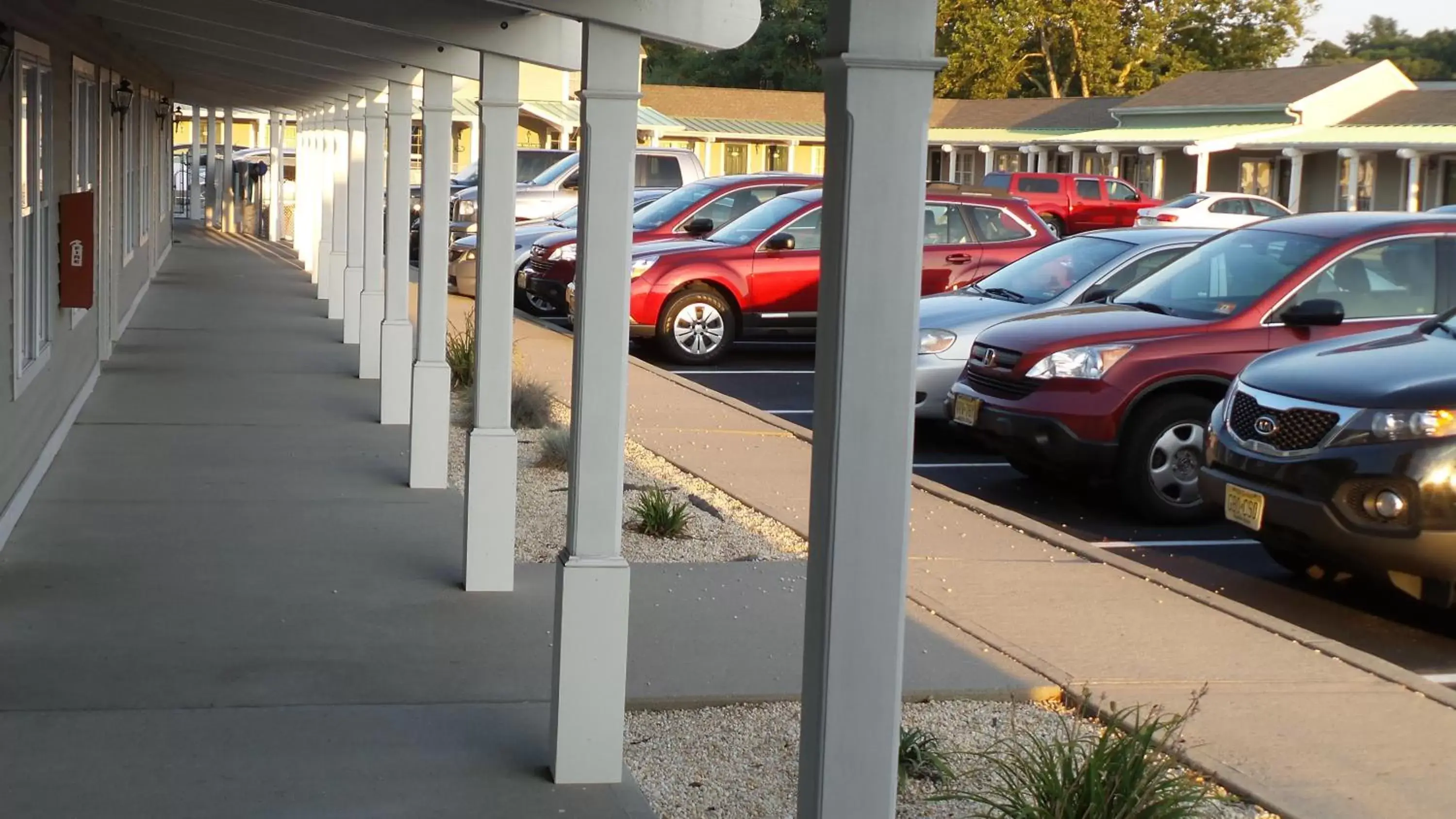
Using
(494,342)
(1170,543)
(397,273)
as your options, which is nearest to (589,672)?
(494,342)

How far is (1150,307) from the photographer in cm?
1098

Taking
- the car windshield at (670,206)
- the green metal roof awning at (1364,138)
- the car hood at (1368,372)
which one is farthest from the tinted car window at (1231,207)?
the car hood at (1368,372)

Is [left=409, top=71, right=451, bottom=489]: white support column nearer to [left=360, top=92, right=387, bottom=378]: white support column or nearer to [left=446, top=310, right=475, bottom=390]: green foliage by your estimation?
[left=360, top=92, right=387, bottom=378]: white support column

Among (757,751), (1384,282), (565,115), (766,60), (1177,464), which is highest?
(766,60)

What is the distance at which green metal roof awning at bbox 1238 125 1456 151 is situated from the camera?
40.3 meters

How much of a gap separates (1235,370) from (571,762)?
5.91 metres

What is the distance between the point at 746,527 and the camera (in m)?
9.50

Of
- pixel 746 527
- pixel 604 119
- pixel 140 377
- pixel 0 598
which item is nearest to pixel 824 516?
pixel 604 119

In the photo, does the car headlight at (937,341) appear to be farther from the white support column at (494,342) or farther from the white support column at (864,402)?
the white support column at (864,402)

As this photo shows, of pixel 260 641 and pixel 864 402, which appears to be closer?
pixel 864 402

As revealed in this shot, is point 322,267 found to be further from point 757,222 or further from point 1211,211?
point 1211,211

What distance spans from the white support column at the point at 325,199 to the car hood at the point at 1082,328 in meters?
10.7

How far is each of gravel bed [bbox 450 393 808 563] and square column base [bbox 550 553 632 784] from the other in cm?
232

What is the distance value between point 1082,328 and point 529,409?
4292 mm
